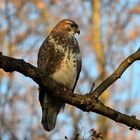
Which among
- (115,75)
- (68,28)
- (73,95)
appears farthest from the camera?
(68,28)

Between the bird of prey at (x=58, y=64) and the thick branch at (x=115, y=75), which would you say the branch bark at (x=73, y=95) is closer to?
the thick branch at (x=115, y=75)

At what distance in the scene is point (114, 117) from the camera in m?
3.93

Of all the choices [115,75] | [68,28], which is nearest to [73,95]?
[115,75]

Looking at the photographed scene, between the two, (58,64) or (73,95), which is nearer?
(73,95)

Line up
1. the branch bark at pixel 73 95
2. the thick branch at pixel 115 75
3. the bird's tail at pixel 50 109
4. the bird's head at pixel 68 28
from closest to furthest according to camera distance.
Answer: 1. the branch bark at pixel 73 95
2. the thick branch at pixel 115 75
3. the bird's tail at pixel 50 109
4. the bird's head at pixel 68 28

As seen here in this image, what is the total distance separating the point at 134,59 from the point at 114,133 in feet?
32.2

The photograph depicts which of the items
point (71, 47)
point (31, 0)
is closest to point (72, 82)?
point (71, 47)

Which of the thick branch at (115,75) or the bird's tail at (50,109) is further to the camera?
the bird's tail at (50,109)

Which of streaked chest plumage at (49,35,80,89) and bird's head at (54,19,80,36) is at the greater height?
bird's head at (54,19,80,36)

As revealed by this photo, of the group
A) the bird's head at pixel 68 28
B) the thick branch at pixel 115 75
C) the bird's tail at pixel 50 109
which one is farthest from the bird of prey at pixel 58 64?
the thick branch at pixel 115 75

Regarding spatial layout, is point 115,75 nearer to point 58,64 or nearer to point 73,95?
point 73,95

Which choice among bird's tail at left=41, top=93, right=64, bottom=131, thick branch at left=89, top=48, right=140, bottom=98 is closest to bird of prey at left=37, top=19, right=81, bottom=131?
bird's tail at left=41, top=93, right=64, bottom=131

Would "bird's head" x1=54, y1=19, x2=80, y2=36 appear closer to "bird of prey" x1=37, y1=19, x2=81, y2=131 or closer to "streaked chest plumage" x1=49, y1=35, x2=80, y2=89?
"bird of prey" x1=37, y1=19, x2=81, y2=131

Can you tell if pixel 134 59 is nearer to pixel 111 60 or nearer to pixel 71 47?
pixel 71 47
